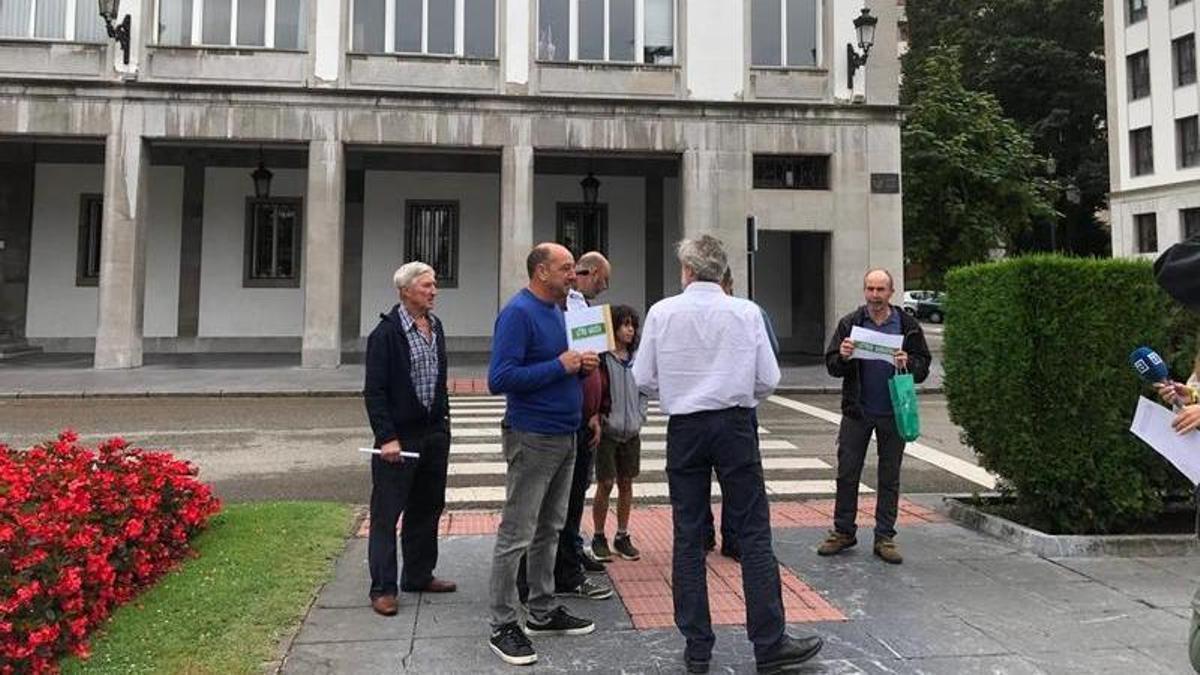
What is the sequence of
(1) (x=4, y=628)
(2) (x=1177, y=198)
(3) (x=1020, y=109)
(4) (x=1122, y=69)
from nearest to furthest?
(1) (x=4, y=628) < (2) (x=1177, y=198) < (4) (x=1122, y=69) < (3) (x=1020, y=109)

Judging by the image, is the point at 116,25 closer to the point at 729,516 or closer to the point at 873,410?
the point at 873,410

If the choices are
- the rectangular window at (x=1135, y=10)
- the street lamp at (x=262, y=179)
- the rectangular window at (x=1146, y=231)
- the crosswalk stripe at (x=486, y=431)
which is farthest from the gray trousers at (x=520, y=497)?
the rectangular window at (x=1135, y=10)

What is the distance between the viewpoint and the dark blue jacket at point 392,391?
4.86m

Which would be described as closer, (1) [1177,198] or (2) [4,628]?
(2) [4,628]

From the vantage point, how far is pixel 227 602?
15.6ft

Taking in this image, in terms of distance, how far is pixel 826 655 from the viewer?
4.26 m

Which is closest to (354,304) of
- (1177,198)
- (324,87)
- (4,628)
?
(324,87)

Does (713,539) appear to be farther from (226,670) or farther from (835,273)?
(835,273)

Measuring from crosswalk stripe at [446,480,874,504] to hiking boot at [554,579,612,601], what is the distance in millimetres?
2826

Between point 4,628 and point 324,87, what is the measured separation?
765 inches

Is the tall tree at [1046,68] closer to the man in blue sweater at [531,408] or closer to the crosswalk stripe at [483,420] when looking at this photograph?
the crosswalk stripe at [483,420]

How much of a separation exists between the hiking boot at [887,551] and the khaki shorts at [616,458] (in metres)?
1.79

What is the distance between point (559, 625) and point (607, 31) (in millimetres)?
19917

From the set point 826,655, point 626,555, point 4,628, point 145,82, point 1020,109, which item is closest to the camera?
point 4,628
